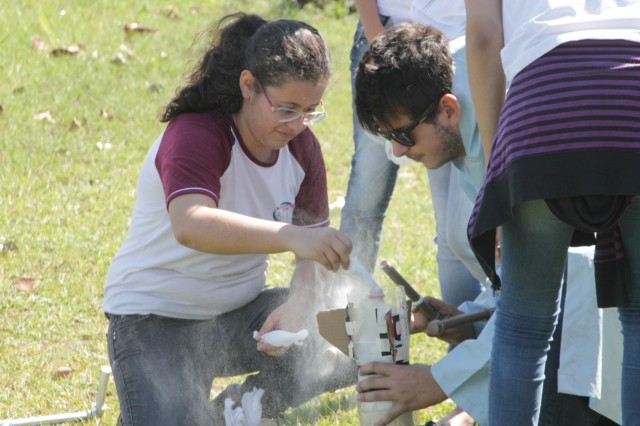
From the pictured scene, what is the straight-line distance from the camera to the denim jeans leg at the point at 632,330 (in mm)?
2092

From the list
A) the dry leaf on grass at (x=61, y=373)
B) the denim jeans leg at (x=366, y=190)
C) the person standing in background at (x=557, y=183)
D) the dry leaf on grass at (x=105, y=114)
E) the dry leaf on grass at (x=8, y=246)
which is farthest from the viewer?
the dry leaf on grass at (x=105, y=114)

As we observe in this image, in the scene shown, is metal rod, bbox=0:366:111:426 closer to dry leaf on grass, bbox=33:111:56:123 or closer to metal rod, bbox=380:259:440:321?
metal rod, bbox=380:259:440:321

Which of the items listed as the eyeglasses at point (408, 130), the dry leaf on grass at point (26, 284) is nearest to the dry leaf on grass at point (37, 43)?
the dry leaf on grass at point (26, 284)

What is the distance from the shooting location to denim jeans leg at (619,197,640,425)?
2.09 metres

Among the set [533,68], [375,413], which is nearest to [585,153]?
[533,68]

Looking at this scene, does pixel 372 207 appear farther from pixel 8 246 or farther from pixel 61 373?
pixel 8 246

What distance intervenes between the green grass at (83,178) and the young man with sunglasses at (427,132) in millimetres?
619

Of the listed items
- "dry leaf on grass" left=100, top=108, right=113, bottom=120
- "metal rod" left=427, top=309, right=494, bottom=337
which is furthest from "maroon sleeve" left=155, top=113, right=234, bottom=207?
"dry leaf on grass" left=100, top=108, right=113, bottom=120

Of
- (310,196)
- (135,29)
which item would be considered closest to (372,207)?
(310,196)

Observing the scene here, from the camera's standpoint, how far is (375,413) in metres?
2.47

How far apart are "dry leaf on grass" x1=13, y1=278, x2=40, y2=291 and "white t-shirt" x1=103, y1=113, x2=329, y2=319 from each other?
114 centimetres

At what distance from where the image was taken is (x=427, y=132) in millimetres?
2559

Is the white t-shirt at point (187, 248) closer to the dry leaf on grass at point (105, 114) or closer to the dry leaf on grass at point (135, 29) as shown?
the dry leaf on grass at point (105, 114)

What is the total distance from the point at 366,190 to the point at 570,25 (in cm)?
188
